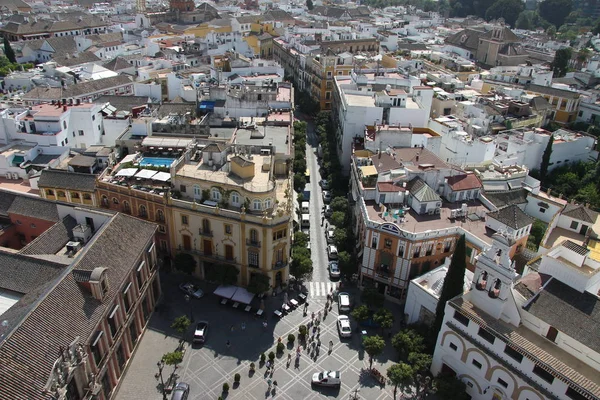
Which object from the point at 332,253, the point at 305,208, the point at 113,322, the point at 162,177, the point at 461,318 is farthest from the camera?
the point at 305,208

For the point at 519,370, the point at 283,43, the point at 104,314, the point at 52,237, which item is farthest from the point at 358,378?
the point at 283,43

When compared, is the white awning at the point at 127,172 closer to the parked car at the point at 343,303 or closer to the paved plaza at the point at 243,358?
the paved plaza at the point at 243,358

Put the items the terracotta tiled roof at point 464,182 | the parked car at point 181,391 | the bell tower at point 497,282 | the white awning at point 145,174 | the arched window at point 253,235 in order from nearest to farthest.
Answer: the bell tower at point 497,282, the parked car at point 181,391, the arched window at point 253,235, the white awning at point 145,174, the terracotta tiled roof at point 464,182

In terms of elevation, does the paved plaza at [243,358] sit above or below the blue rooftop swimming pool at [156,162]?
below

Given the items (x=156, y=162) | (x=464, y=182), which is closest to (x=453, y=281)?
(x=464, y=182)

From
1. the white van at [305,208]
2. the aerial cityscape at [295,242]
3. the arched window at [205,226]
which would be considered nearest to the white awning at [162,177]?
the aerial cityscape at [295,242]

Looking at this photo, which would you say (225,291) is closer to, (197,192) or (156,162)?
(197,192)

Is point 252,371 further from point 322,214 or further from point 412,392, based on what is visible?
point 322,214
